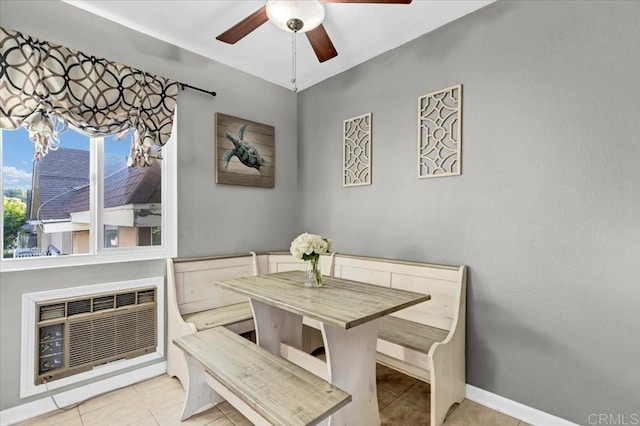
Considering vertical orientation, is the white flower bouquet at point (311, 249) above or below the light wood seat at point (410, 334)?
above

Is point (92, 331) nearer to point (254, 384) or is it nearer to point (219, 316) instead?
point (219, 316)

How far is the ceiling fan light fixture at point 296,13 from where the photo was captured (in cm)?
162

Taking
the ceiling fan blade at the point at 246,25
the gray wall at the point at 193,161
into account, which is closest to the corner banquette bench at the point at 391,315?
the gray wall at the point at 193,161

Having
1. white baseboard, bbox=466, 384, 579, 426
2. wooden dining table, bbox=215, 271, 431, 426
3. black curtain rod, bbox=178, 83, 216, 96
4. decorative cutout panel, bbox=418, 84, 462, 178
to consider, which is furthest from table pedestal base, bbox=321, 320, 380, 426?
black curtain rod, bbox=178, 83, 216, 96

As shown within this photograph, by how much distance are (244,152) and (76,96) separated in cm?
138

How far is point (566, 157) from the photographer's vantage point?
72.2 inches

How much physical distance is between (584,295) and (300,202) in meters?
2.61

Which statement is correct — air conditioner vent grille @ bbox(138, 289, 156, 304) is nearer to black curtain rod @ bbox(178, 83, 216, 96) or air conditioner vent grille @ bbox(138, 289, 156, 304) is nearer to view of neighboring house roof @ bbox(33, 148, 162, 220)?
view of neighboring house roof @ bbox(33, 148, 162, 220)

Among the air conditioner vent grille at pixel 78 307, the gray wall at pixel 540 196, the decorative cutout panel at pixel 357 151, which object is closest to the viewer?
the gray wall at pixel 540 196

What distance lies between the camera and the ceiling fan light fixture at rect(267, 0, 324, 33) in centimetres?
162

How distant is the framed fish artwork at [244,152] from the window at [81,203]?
47 cm

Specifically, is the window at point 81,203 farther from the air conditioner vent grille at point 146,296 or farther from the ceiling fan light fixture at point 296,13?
the ceiling fan light fixture at point 296,13

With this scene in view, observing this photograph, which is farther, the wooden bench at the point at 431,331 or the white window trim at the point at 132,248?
the white window trim at the point at 132,248

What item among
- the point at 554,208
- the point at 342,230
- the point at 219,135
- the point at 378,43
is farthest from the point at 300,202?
the point at 554,208
